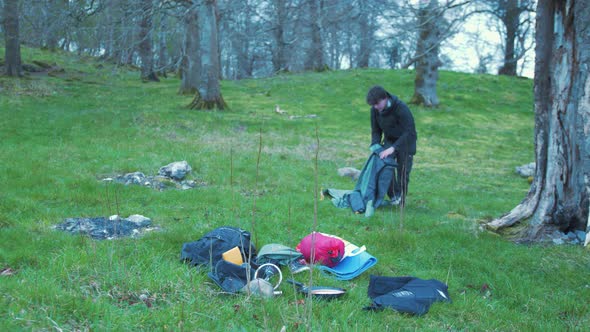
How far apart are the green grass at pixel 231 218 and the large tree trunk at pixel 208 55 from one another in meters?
0.94

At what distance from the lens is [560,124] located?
20.1 feet

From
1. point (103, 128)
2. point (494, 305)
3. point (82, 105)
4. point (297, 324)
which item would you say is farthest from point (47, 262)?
point (82, 105)

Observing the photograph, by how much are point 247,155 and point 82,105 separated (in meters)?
7.87

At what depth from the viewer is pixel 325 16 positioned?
9.96 m

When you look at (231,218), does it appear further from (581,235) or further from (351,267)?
(581,235)

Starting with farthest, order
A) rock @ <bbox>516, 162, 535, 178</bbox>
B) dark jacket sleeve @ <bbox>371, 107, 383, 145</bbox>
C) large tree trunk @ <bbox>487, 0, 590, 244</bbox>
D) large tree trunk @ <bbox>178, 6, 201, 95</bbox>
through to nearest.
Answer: large tree trunk @ <bbox>178, 6, 201, 95</bbox>, rock @ <bbox>516, 162, 535, 178</bbox>, dark jacket sleeve @ <bbox>371, 107, 383, 145</bbox>, large tree trunk @ <bbox>487, 0, 590, 244</bbox>

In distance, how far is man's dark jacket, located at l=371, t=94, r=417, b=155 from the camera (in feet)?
24.9

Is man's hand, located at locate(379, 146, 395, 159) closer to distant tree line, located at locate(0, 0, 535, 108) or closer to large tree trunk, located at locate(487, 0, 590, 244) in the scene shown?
distant tree line, located at locate(0, 0, 535, 108)

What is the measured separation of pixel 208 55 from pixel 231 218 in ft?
37.2

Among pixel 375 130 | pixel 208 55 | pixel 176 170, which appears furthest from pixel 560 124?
pixel 208 55

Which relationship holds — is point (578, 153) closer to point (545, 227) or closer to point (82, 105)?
point (545, 227)

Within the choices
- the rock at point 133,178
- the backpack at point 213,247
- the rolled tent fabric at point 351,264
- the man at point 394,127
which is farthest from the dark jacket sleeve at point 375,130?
the rock at point 133,178

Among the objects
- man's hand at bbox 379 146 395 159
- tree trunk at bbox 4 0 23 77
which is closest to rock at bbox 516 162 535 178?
man's hand at bbox 379 146 395 159

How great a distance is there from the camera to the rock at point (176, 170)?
900 centimetres
